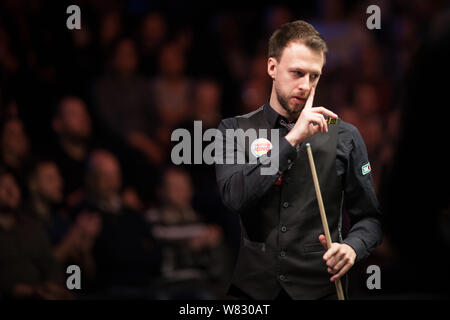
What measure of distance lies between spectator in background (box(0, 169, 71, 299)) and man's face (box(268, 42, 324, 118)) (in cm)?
174

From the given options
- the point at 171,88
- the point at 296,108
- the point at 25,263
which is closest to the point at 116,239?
the point at 25,263

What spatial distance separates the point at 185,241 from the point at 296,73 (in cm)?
186

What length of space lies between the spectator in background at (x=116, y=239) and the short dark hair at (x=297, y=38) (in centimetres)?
172

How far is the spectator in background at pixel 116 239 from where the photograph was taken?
3.46 m

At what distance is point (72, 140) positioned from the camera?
3.86 metres

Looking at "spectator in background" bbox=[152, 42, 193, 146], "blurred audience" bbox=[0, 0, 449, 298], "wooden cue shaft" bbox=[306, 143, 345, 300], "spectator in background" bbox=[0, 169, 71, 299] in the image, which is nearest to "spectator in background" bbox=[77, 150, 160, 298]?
"blurred audience" bbox=[0, 0, 449, 298]

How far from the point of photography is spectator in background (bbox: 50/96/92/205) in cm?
378

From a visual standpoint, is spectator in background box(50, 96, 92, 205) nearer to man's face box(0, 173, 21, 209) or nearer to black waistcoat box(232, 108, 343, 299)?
man's face box(0, 173, 21, 209)

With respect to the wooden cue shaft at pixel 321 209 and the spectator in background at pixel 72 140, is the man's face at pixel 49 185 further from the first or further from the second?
the wooden cue shaft at pixel 321 209

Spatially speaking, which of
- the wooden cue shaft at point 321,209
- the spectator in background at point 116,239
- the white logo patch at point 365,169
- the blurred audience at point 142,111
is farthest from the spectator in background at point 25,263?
the white logo patch at point 365,169

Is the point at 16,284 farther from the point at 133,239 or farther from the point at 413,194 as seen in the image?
the point at 413,194

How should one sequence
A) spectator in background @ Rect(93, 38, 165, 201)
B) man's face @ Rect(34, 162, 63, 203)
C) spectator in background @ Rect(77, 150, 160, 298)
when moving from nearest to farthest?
spectator in background @ Rect(77, 150, 160, 298), man's face @ Rect(34, 162, 63, 203), spectator in background @ Rect(93, 38, 165, 201)

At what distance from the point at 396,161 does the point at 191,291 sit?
4.42ft

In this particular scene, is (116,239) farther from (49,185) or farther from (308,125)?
(308,125)
